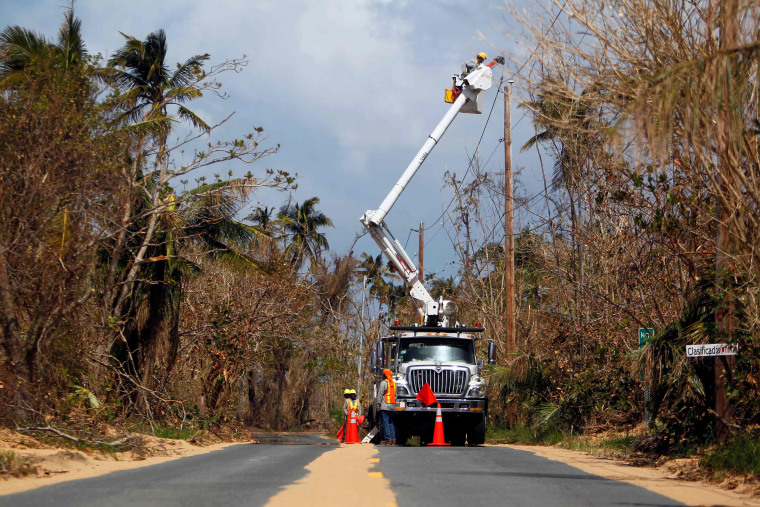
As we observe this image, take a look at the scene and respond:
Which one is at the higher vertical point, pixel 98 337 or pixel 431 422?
pixel 98 337

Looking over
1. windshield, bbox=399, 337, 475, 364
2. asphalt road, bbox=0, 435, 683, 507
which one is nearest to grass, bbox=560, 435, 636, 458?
asphalt road, bbox=0, 435, 683, 507

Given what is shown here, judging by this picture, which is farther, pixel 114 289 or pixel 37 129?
pixel 114 289

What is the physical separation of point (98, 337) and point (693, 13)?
15.9 metres

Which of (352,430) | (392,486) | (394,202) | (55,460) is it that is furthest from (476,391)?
(392,486)

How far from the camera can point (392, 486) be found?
968cm

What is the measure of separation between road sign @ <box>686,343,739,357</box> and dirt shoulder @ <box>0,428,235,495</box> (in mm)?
8129

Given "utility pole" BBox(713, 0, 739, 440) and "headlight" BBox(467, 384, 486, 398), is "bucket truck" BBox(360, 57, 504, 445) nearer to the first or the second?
"headlight" BBox(467, 384, 486, 398)

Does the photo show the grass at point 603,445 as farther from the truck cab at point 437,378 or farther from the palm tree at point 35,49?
the palm tree at point 35,49

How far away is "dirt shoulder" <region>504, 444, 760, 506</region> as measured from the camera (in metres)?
9.18

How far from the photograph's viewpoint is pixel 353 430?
22719mm

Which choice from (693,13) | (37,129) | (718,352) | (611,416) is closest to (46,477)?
(37,129)

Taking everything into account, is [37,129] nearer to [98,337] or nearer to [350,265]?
[98,337]

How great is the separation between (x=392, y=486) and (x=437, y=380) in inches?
469

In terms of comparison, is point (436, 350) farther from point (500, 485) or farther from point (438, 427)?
point (500, 485)
